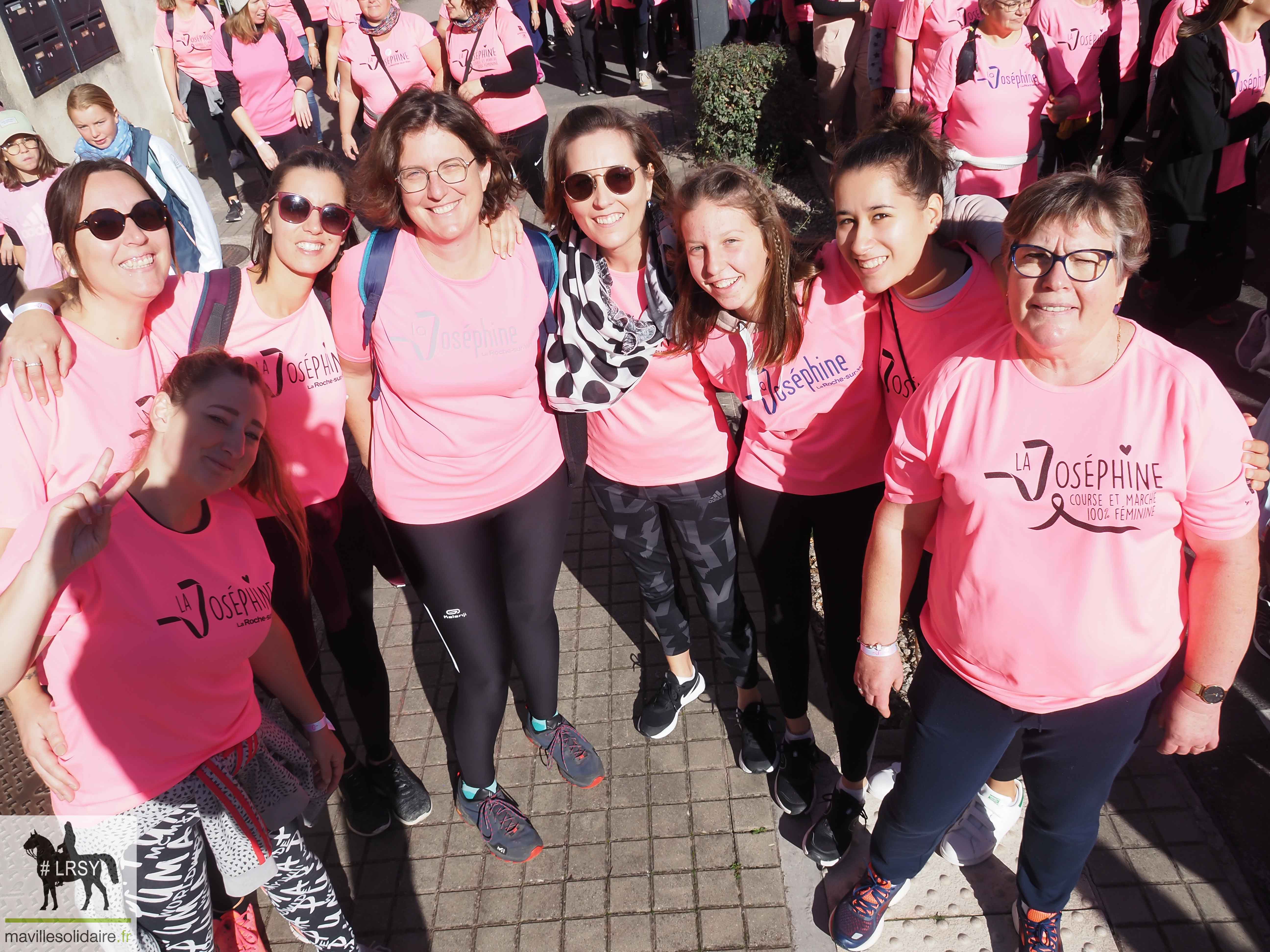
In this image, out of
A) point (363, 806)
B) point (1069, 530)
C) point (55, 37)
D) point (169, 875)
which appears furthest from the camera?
point (55, 37)

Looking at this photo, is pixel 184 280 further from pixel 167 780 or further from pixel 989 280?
pixel 989 280

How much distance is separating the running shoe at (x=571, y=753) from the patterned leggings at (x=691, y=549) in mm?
529

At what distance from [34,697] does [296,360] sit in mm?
1104

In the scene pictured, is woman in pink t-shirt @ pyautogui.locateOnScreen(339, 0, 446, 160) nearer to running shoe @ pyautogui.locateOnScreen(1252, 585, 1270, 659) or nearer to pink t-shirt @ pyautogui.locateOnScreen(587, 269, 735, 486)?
pink t-shirt @ pyautogui.locateOnScreen(587, 269, 735, 486)

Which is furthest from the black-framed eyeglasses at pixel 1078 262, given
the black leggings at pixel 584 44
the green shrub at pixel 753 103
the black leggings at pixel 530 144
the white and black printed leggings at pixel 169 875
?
the black leggings at pixel 584 44

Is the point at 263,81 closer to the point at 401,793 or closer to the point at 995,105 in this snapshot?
the point at 995,105

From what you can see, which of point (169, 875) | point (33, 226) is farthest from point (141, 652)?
point (33, 226)

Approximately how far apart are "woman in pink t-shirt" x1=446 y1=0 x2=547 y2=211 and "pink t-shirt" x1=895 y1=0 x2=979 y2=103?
244 cm

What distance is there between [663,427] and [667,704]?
1268mm

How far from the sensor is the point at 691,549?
2.93 metres

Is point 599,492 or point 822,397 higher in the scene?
point 822,397

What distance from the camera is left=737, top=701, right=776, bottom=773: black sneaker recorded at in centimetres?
319

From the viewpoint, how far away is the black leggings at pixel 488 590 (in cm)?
274

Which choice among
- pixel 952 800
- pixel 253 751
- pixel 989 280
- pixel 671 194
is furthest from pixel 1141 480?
pixel 253 751
